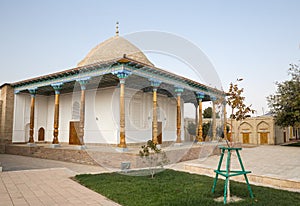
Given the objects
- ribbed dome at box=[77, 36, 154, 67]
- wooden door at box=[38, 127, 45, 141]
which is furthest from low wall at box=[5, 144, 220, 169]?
ribbed dome at box=[77, 36, 154, 67]

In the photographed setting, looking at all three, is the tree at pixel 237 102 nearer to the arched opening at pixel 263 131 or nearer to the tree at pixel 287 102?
the tree at pixel 287 102

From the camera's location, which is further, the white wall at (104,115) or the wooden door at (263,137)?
the wooden door at (263,137)

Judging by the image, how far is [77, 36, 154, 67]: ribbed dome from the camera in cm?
1609

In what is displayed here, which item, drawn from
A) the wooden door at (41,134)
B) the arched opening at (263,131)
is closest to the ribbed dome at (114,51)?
the wooden door at (41,134)

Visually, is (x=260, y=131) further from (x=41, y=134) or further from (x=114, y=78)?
(x=41, y=134)

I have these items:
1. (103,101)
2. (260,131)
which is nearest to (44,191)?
(103,101)

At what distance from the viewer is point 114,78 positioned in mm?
13523

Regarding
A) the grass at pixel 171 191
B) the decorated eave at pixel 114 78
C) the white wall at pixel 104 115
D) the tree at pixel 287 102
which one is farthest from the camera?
the tree at pixel 287 102

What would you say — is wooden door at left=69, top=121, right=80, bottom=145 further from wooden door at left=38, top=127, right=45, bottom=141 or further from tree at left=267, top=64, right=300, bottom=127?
tree at left=267, top=64, right=300, bottom=127

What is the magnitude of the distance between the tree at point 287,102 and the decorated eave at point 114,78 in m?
9.57

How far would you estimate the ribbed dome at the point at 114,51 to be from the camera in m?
16.1

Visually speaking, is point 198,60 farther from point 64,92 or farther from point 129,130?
point 64,92

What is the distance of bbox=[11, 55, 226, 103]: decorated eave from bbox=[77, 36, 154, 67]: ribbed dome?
203 centimetres

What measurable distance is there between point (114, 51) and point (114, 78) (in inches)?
132
